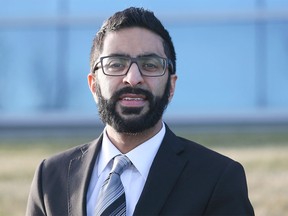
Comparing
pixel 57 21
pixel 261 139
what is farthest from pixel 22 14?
pixel 261 139

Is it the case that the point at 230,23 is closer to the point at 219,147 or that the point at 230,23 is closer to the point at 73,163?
the point at 219,147

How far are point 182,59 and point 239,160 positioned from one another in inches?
263

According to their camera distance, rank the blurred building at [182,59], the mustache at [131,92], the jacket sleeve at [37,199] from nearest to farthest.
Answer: the mustache at [131,92], the jacket sleeve at [37,199], the blurred building at [182,59]

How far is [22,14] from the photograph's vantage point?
631 inches

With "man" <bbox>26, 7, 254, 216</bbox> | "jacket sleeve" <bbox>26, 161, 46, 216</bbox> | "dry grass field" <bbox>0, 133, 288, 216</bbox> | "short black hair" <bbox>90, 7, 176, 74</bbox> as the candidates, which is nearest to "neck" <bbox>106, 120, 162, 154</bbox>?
"man" <bbox>26, 7, 254, 216</bbox>

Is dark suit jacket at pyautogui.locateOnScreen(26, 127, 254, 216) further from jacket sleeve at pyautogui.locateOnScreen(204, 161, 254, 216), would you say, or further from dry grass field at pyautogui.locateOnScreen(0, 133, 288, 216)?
dry grass field at pyautogui.locateOnScreen(0, 133, 288, 216)

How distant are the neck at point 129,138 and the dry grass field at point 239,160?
3329 millimetres

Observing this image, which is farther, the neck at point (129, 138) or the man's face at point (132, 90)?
the neck at point (129, 138)

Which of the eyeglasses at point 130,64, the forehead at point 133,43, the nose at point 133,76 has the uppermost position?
the forehead at point 133,43

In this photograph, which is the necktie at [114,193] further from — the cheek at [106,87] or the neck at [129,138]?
the cheek at [106,87]

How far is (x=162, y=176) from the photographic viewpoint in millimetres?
3225

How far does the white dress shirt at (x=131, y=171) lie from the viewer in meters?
3.24

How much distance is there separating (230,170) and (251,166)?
5133mm

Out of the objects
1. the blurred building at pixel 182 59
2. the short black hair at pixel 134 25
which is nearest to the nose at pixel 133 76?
the short black hair at pixel 134 25
